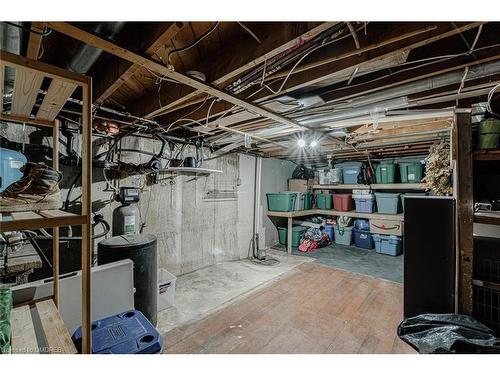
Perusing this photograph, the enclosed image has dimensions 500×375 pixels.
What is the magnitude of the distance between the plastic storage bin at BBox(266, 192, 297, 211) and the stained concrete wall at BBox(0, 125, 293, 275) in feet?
0.65

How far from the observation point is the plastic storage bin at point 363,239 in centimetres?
522

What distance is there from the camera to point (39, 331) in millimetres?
1001

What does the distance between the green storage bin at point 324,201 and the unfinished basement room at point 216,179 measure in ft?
6.32

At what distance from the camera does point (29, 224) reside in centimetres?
76

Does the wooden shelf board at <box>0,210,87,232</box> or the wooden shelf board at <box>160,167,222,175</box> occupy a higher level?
the wooden shelf board at <box>160,167,222,175</box>

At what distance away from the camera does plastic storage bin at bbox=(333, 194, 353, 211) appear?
5.55 metres

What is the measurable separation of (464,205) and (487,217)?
14 centimetres

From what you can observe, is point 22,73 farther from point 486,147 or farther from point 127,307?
point 486,147

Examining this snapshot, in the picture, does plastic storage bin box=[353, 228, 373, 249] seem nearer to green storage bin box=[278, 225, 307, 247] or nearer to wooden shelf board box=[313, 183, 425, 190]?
wooden shelf board box=[313, 183, 425, 190]

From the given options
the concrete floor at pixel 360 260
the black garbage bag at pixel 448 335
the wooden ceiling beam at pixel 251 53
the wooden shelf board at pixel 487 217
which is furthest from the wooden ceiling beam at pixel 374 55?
the concrete floor at pixel 360 260

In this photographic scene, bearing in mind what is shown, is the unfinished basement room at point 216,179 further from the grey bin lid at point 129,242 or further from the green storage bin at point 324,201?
the green storage bin at point 324,201

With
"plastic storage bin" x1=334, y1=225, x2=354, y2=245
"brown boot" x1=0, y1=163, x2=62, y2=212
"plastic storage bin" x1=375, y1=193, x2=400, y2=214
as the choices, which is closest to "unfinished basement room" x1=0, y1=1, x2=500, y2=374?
"brown boot" x1=0, y1=163, x2=62, y2=212

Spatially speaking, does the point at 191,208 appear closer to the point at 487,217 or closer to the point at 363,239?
the point at 487,217

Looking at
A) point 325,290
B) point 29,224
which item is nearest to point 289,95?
point 29,224
